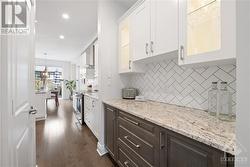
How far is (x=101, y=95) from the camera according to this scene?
8.25 feet

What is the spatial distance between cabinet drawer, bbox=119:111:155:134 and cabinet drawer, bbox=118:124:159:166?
0.13 metres

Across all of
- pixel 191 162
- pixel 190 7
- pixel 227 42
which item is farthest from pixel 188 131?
pixel 190 7

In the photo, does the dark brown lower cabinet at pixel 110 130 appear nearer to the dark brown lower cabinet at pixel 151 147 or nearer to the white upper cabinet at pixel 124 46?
the dark brown lower cabinet at pixel 151 147

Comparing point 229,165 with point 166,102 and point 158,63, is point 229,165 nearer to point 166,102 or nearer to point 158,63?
point 166,102

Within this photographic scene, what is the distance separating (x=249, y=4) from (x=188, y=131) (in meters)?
0.70

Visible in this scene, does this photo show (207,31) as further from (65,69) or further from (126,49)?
(65,69)

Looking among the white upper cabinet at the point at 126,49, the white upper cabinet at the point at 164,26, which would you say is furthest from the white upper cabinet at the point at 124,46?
the white upper cabinet at the point at 164,26

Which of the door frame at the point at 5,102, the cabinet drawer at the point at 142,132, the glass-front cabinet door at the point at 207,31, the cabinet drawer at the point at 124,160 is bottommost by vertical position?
the cabinet drawer at the point at 124,160

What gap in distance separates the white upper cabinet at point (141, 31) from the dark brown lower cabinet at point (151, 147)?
864mm

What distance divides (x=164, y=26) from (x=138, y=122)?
1.07 meters

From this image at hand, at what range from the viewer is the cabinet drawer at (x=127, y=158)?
1.44 m

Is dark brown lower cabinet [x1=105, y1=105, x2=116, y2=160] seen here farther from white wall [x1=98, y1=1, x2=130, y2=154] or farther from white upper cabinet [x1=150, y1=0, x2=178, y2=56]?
white upper cabinet [x1=150, y1=0, x2=178, y2=56]

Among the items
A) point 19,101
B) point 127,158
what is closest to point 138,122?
point 127,158

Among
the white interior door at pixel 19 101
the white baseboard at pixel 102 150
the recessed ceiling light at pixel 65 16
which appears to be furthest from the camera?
the recessed ceiling light at pixel 65 16
